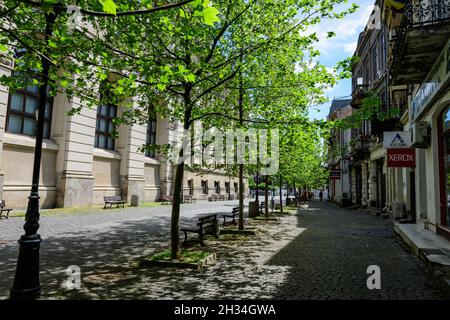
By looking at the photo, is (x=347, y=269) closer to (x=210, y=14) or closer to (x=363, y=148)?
(x=210, y=14)

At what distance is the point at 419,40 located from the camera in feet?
29.7

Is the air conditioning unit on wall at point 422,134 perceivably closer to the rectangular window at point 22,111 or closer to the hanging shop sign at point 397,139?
the hanging shop sign at point 397,139

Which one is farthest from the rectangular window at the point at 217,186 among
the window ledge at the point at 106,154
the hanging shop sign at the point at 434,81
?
the hanging shop sign at the point at 434,81

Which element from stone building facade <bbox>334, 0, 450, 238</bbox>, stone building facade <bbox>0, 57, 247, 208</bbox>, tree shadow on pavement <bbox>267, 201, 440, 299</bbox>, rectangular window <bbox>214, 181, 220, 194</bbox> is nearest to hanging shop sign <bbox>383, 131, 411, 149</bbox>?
stone building facade <bbox>334, 0, 450, 238</bbox>

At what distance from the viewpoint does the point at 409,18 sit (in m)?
9.95

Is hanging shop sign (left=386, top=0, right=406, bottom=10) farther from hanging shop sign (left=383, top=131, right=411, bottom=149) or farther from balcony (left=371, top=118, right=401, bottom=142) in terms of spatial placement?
balcony (left=371, top=118, right=401, bottom=142)

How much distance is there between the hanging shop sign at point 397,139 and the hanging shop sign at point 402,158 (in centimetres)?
22

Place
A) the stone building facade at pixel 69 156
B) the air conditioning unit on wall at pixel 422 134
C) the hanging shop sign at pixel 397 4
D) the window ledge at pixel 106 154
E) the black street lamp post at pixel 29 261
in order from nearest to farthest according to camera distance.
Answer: the black street lamp post at pixel 29 261, the air conditioning unit on wall at pixel 422 134, the hanging shop sign at pixel 397 4, the stone building facade at pixel 69 156, the window ledge at pixel 106 154

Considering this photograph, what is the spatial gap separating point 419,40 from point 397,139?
576cm

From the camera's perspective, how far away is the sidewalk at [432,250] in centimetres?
621

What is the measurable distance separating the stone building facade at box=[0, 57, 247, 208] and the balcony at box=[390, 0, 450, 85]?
42.8 ft

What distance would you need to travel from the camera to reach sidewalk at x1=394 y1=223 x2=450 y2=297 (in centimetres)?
621

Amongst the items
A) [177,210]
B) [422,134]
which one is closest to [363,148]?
[422,134]

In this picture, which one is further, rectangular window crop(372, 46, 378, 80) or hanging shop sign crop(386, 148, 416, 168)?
rectangular window crop(372, 46, 378, 80)
